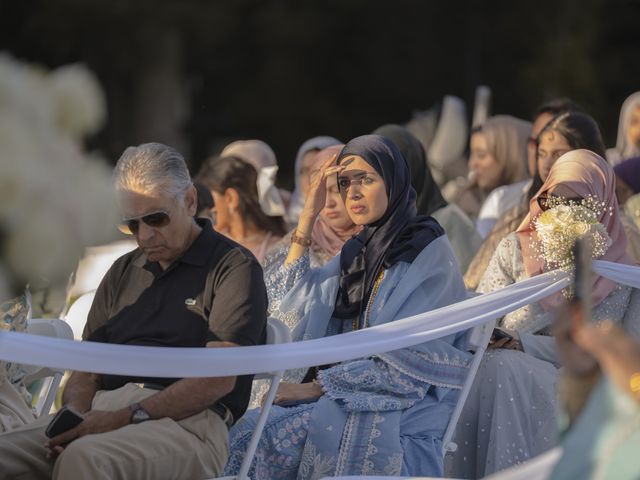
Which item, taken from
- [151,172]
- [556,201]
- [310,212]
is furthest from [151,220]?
[556,201]

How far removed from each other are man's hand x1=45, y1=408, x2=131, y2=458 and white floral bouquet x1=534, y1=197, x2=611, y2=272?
1.71 metres

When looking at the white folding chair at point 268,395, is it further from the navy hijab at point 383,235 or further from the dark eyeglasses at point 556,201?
→ the dark eyeglasses at point 556,201

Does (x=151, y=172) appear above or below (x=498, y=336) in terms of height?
above

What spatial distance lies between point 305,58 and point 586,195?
753 inches

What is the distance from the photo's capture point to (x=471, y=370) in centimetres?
459

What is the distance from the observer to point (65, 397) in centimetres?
439

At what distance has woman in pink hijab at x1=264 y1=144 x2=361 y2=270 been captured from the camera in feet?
19.3

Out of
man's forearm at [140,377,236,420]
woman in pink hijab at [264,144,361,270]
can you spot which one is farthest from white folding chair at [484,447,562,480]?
woman in pink hijab at [264,144,361,270]

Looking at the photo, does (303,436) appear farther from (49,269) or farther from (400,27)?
(400,27)

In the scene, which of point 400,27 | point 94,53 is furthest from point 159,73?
point 400,27

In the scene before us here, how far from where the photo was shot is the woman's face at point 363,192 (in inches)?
195

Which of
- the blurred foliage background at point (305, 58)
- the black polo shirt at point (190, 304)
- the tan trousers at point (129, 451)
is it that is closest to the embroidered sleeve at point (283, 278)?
the black polo shirt at point (190, 304)

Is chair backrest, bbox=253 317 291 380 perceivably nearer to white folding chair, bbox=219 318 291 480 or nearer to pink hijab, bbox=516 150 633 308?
white folding chair, bbox=219 318 291 480

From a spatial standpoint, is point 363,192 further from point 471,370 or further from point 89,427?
point 89,427
